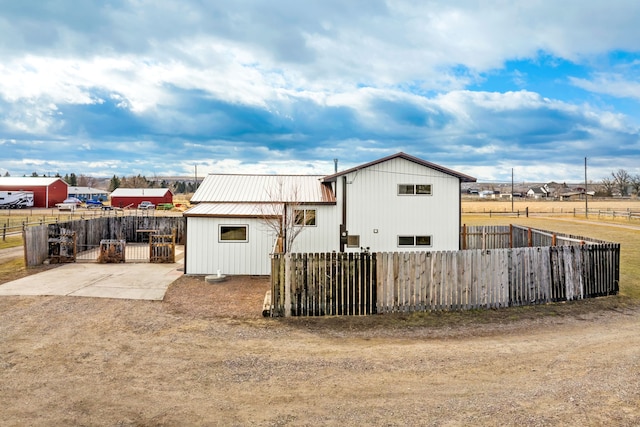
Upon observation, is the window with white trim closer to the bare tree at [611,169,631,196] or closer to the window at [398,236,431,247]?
the window at [398,236,431,247]

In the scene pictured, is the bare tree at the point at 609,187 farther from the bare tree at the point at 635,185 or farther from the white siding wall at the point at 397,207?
the white siding wall at the point at 397,207

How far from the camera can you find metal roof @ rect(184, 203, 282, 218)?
19.1 metres

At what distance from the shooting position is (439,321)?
450 inches

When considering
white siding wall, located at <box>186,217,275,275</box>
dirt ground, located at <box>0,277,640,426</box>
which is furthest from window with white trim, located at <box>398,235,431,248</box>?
dirt ground, located at <box>0,277,640,426</box>

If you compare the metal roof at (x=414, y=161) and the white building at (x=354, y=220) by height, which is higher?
the metal roof at (x=414, y=161)

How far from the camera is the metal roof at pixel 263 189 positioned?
2073cm

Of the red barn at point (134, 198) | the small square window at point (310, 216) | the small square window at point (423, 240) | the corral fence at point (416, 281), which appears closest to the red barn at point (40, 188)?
the red barn at point (134, 198)

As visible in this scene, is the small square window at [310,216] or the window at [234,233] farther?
the small square window at [310,216]

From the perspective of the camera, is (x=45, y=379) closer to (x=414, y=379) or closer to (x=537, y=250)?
(x=414, y=379)

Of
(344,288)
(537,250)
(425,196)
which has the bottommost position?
(344,288)

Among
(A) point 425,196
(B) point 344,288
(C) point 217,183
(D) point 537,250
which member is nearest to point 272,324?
(B) point 344,288

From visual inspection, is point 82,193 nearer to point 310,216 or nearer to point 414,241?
point 310,216

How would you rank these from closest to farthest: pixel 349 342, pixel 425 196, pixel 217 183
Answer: pixel 349 342 → pixel 425 196 → pixel 217 183

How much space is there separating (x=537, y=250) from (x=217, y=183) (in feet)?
54.1
